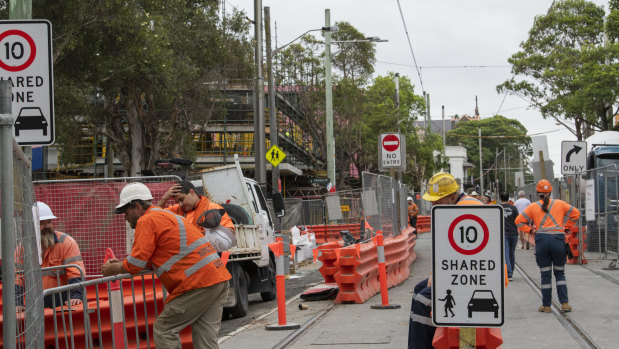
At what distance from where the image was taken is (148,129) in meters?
30.1

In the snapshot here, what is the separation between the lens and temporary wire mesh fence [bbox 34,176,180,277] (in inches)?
417

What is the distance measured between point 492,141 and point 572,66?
84.1 m

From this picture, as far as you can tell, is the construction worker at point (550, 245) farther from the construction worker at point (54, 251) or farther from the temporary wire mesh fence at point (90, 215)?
the construction worker at point (54, 251)

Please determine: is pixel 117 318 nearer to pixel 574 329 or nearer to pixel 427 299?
pixel 427 299

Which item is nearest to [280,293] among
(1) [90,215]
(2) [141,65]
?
(1) [90,215]

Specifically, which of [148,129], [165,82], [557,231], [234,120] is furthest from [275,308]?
[234,120]

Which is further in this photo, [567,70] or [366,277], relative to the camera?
[567,70]

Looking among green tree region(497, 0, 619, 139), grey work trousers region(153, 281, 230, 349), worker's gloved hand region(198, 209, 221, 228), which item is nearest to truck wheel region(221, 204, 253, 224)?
worker's gloved hand region(198, 209, 221, 228)

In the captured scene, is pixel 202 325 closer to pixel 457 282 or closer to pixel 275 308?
pixel 457 282

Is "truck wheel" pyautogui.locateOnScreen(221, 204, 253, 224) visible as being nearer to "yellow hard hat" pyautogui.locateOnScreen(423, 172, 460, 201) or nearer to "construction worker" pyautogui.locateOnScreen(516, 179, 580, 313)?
"construction worker" pyautogui.locateOnScreen(516, 179, 580, 313)

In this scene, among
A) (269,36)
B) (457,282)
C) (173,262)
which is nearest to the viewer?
(457,282)

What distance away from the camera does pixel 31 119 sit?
21.4 feet

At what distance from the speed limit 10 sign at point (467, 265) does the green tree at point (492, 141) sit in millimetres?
112889

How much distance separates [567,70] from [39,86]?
3568 cm
